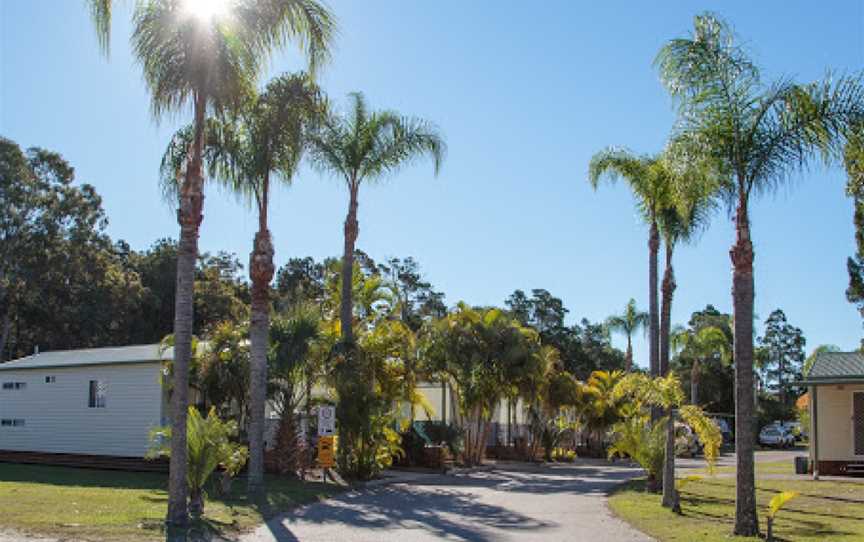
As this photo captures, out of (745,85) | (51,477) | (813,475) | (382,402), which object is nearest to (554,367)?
(813,475)

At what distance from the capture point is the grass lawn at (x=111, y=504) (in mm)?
12156

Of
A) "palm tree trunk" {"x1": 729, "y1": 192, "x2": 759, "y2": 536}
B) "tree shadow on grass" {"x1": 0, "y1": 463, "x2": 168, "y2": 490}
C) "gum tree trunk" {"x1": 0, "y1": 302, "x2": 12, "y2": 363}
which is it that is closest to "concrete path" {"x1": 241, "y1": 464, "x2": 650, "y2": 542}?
"palm tree trunk" {"x1": 729, "y1": 192, "x2": 759, "y2": 536}

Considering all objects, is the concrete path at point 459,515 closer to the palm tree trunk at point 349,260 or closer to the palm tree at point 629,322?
the palm tree trunk at point 349,260

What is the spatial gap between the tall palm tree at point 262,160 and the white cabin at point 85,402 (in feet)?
19.2

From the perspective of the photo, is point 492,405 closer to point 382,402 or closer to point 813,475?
point 382,402

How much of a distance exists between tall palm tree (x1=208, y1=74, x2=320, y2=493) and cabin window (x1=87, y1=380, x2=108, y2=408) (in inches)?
337

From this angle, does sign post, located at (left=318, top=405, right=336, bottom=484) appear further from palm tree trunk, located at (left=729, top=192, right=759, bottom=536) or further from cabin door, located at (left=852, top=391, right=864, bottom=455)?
cabin door, located at (left=852, top=391, right=864, bottom=455)

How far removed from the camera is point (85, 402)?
84.9 feet

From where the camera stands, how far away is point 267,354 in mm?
20422

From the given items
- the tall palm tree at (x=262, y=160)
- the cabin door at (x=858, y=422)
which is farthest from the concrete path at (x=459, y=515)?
the cabin door at (x=858, y=422)

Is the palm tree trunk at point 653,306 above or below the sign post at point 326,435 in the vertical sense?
above

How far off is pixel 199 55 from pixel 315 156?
970 centimetres

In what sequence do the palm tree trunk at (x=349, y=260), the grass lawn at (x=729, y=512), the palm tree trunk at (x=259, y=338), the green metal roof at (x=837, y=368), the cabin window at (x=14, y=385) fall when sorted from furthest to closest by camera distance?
the cabin window at (x=14, y=385) → the green metal roof at (x=837, y=368) → the palm tree trunk at (x=349, y=260) → the palm tree trunk at (x=259, y=338) → the grass lawn at (x=729, y=512)

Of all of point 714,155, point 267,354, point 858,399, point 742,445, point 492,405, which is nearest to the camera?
point 742,445
